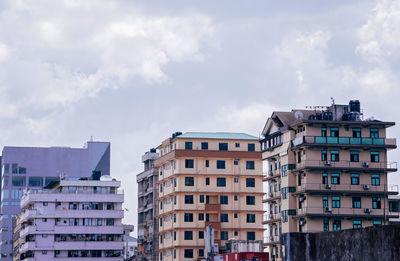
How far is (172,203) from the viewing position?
144 meters

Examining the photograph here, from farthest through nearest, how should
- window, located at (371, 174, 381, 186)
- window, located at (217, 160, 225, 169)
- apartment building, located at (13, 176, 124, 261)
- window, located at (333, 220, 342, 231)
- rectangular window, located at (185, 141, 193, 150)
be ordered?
apartment building, located at (13, 176, 124, 261) → rectangular window, located at (185, 141, 193, 150) → window, located at (217, 160, 225, 169) → window, located at (371, 174, 381, 186) → window, located at (333, 220, 342, 231)

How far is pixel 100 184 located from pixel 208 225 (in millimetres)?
37455

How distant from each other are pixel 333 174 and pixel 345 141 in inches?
185

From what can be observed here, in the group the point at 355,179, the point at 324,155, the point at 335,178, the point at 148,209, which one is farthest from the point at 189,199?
the point at 355,179

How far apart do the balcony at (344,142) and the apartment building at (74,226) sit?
56.0m

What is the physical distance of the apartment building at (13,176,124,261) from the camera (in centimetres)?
16050

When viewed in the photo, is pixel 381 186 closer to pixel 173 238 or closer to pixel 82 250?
pixel 173 238

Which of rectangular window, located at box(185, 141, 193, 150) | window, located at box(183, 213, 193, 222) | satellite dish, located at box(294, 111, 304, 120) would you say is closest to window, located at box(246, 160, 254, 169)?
rectangular window, located at box(185, 141, 193, 150)

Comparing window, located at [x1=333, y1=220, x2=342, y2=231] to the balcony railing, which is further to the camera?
the balcony railing

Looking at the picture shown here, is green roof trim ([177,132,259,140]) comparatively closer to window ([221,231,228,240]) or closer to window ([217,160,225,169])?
window ([217,160,225,169])

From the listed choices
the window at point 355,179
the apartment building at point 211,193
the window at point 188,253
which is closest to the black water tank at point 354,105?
the window at point 355,179

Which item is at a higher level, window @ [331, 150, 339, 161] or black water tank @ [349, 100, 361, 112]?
black water tank @ [349, 100, 361, 112]

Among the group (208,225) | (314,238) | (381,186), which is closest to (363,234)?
(314,238)

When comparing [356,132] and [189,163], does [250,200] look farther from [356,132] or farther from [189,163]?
[356,132]
